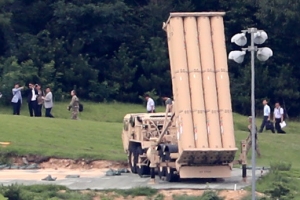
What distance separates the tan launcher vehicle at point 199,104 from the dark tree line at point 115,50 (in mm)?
26737

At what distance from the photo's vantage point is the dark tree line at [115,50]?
55.1 m

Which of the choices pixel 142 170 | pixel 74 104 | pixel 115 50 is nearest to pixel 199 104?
pixel 142 170

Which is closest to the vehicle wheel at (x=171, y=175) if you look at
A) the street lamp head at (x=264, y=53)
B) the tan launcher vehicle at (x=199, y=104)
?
the tan launcher vehicle at (x=199, y=104)

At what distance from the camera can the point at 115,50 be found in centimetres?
5897

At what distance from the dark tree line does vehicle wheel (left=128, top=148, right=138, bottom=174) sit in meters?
23.5

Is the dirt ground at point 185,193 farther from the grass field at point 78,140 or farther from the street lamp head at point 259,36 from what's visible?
the street lamp head at point 259,36

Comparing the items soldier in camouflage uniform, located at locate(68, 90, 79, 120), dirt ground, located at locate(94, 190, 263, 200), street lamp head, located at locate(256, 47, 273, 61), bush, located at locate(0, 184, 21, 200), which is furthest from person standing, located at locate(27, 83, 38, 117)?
street lamp head, located at locate(256, 47, 273, 61)

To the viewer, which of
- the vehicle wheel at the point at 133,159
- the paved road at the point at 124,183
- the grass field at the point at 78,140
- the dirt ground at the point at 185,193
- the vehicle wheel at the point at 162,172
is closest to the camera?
the dirt ground at the point at 185,193

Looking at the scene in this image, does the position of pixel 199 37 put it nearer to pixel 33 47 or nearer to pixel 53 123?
pixel 53 123

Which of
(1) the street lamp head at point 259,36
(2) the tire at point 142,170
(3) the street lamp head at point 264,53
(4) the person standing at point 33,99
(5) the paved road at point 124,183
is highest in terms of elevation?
(1) the street lamp head at point 259,36

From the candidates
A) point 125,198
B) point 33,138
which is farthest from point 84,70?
point 125,198

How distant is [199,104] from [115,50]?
32.5m

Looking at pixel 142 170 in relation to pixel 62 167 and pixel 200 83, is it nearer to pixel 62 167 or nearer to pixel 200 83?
pixel 62 167

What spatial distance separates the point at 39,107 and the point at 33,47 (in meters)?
12.2
